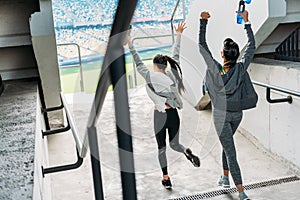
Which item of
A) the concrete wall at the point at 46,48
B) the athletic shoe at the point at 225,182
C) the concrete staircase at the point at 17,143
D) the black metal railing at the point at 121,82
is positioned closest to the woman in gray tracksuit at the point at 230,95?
the athletic shoe at the point at 225,182

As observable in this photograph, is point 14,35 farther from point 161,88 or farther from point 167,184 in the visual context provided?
point 167,184

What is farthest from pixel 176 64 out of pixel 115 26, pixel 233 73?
pixel 115 26

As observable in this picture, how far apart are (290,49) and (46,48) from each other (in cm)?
237

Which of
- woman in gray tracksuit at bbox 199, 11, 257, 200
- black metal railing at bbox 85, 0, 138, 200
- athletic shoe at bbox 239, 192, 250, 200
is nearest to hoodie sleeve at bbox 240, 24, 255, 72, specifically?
woman in gray tracksuit at bbox 199, 11, 257, 200

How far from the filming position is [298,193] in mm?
2695

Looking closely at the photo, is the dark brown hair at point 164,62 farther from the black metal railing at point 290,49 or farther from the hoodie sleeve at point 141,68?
the black metal railing at point 290,49

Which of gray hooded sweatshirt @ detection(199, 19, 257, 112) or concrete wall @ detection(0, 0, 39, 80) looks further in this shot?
gray hooded sweatshirt @ detection(199, 19, 257, 112)

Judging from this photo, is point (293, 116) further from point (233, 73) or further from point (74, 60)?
point (74, 60)

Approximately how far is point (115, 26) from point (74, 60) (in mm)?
5373

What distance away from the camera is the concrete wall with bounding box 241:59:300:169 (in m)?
3.01

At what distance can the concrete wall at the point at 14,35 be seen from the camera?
2352mm

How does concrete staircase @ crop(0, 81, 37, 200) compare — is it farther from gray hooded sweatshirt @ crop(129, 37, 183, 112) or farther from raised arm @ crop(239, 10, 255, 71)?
raised arm @ crop(239, 10, 255, 71)

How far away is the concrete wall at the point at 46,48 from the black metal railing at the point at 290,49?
217 centimetres

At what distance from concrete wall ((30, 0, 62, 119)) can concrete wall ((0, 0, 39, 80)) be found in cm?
13
